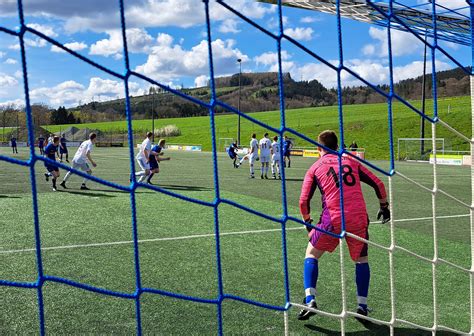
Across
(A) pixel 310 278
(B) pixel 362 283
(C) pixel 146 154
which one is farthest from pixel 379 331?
(C) pixel 146 154

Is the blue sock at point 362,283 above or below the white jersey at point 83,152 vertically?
below

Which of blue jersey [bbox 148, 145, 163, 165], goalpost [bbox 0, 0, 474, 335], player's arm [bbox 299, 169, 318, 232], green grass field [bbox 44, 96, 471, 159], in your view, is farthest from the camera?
green grass field [bbox 44, 96, 471, 159]

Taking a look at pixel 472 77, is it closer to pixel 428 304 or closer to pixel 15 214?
pixel 428 304

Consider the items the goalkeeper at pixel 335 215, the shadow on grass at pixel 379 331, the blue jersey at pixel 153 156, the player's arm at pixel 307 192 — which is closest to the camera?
the shadow on grass at pixel 379 331

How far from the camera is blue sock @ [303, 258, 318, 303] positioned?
412cm

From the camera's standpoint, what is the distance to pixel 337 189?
4.29m

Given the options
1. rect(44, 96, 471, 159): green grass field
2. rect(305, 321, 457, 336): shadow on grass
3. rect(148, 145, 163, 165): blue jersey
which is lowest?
rect(305, 321, 457, 336): shadow on grass

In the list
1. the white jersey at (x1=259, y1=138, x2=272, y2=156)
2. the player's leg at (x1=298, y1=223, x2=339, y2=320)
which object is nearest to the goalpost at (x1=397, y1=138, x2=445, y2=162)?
the white jersey at (x1=259, y1=138, x2=272, y2=156)

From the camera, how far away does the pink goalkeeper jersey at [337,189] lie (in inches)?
166

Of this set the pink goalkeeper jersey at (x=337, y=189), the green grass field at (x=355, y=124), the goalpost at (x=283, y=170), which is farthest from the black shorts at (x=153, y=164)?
the green grass field at (x=355, y=124)

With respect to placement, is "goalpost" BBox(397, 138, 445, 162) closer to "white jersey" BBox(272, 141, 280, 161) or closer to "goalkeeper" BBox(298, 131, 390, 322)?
"white jersey" BBox(272, 141, 280, 161)

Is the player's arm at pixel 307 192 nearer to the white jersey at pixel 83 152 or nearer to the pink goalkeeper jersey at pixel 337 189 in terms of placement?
the pink goalkeeper jersey at pixel 337 189

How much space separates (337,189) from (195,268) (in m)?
2.21

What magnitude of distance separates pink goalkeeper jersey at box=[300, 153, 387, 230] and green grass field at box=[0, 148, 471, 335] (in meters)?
0.84
